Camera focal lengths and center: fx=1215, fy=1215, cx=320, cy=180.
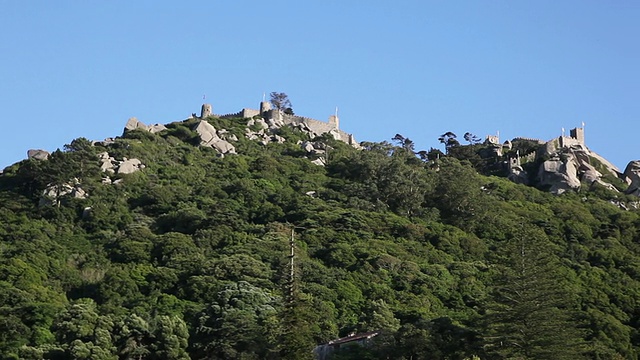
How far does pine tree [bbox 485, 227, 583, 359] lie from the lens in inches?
1612

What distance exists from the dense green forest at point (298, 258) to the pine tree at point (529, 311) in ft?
0.22

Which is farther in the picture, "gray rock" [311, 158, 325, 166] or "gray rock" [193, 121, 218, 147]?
"gray rock" [193, 121, 218, 147]

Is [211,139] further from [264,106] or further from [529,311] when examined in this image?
[529,311]

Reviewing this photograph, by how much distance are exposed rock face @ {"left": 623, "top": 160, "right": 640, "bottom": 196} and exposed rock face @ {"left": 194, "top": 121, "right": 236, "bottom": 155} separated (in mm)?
27930

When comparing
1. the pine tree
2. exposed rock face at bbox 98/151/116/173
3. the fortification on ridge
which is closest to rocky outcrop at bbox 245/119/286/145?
the fortification on ridge

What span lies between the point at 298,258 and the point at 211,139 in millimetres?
28323

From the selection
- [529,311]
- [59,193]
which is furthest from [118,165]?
[529,311]

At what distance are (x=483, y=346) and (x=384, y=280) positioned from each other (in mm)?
18432

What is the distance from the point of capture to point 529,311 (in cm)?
4162

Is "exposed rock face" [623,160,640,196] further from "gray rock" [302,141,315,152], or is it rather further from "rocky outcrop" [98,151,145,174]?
"rocky outcrop" [98,151,145,174]

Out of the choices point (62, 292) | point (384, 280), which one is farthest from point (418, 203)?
point (62, 292)

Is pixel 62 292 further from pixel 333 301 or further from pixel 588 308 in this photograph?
pixel 588 308

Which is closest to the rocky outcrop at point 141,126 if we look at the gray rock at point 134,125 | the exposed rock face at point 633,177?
the gray rock at point 134,125

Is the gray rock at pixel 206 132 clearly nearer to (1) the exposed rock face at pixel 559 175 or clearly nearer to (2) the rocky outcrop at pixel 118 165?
(2) the rocky outcrop at pixel 118 165
